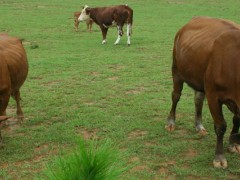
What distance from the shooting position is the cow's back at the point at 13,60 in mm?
5423

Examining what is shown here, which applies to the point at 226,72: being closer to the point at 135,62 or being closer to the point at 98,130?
the point at 98,130

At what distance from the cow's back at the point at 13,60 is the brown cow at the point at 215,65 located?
2.27 meters

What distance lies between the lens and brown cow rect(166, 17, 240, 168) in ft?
13.6

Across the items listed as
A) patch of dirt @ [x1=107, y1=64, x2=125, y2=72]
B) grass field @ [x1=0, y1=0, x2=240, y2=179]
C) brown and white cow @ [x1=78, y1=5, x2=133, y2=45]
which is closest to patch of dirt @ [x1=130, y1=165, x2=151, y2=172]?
grass field @ [x1=0, y1=0, x2=240, y2=179]

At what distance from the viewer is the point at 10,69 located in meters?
5.49

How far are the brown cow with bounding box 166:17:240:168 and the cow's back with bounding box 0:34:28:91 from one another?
227cm

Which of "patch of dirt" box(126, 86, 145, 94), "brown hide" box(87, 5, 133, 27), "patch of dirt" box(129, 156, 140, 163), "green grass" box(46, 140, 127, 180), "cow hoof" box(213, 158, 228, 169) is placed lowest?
"patch of dirt" box(126, 86, 145, 94)

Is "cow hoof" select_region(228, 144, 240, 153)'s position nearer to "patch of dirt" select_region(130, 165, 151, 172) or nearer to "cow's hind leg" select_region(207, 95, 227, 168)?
"cow's hind leg" select_region(207, 95, 227, 168)

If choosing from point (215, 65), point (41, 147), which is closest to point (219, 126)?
point (215, 65)

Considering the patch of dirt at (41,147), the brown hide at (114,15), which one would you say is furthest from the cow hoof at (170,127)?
the brown hide at (114,15)

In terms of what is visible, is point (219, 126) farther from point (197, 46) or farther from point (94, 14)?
point (94, 14)

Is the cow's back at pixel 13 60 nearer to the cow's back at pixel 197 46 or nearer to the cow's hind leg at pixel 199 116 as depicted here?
the cow's back at pixel 197 46

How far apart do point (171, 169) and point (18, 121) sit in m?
2.76

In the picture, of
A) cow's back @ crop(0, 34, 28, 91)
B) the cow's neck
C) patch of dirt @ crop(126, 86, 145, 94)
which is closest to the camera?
cow's back @ crop(0, 34, 28, 91)
